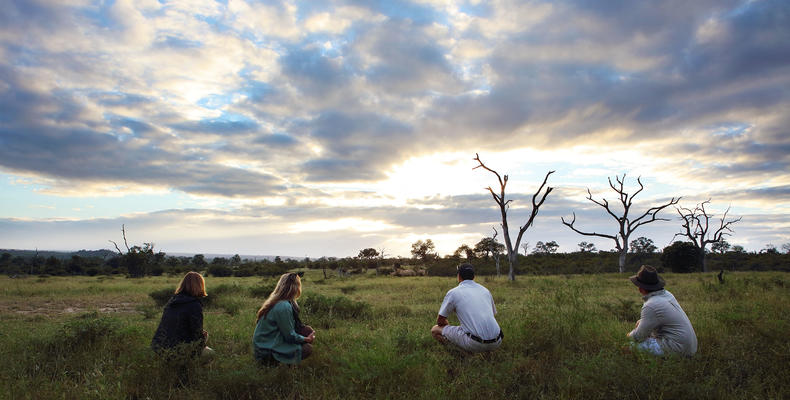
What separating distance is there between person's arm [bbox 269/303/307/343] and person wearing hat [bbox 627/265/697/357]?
4.77 m

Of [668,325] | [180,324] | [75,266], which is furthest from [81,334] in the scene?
[75,266]

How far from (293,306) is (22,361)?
4.50 meters

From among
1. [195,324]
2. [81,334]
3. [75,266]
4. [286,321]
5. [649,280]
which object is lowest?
[75,266]

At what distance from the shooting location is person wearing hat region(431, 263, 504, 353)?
240 inches

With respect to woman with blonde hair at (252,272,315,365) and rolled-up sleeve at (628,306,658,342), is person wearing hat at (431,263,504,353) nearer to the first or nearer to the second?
rolled-up sleeve at (628,306,658,342)

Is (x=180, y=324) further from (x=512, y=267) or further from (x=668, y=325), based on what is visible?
(x=512, y=267)

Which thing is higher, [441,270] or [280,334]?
[280,334]

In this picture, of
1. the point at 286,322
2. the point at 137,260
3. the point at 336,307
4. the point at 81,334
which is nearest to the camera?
the point at 286,322

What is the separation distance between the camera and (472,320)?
242 inches

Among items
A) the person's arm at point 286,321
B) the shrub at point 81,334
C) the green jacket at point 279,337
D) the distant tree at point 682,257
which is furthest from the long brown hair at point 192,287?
the distant tree at point 682,257

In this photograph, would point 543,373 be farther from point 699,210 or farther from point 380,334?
point 699,210

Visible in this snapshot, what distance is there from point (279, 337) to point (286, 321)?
0.29 meters

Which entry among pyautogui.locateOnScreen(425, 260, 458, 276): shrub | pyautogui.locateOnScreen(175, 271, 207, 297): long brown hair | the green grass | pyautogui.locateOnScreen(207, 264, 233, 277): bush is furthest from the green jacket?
pyautogui.locateOnScreen(207, 264, 233, 277): bush

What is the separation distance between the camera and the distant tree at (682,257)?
41094 millimetres
